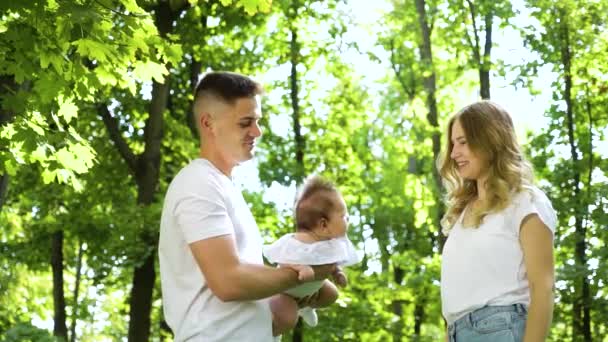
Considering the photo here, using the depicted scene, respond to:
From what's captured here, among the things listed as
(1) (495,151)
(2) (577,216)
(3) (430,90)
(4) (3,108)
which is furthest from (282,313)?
(3) (430,90)

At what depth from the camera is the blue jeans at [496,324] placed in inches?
155

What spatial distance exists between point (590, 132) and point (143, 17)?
1088cm

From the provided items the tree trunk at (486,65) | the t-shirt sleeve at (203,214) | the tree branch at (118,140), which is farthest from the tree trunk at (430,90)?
the t-shirt sleeve at (203,214)

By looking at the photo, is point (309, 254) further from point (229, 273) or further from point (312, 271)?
point (229, 273)

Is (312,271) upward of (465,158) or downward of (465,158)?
downward

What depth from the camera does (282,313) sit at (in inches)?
156

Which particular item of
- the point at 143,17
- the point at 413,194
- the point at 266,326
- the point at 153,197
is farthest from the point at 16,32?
the point at 413,194

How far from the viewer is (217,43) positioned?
18.8 meters

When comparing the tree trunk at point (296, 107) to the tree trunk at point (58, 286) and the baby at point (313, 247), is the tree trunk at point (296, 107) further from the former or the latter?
the baby at point (313, 247)

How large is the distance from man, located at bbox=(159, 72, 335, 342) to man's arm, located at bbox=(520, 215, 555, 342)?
2.53 feet

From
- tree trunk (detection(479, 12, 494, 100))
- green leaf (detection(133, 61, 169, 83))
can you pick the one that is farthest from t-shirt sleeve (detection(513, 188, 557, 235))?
tree trunk (detection(479, 12, 494, 100))

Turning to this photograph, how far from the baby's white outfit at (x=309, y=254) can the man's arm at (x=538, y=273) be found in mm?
719

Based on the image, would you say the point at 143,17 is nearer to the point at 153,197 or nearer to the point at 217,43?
the point at 153,197

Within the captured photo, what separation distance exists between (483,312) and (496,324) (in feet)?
0.28
